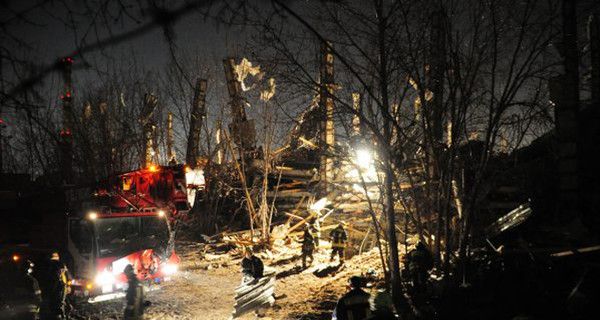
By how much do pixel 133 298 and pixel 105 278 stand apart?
2475 millimetres

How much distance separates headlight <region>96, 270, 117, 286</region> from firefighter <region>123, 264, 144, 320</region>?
2284 millimetres

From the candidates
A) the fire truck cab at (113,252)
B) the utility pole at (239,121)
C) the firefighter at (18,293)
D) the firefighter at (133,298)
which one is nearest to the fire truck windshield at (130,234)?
the fire truck cab at (113,252)

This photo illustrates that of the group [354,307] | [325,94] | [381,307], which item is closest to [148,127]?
[325,94]

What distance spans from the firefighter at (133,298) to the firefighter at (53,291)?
2.24m

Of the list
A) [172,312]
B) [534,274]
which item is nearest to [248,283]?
[172,312]

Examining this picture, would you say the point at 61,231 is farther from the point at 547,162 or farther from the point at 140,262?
the point at 547,162

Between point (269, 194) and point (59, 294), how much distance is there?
12.8 metres

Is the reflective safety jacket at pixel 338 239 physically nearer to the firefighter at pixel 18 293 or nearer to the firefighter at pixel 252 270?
the firefighter at pixel 252 270

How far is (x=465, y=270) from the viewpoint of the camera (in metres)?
8.88

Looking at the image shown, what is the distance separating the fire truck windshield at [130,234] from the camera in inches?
396

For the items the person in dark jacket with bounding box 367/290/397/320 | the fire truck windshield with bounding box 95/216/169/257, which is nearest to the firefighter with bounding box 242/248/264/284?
the fire truck windshield with bounding box 95/216/169/257

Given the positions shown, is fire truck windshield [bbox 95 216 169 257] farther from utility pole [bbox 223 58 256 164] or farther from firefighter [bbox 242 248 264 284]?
utility pole [bbox 223 58 256 164]

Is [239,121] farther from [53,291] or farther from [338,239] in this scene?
[53,291]

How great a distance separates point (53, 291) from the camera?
340 inches
